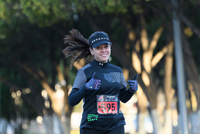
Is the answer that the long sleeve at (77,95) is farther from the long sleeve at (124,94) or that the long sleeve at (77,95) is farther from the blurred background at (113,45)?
the blurred background at (113,45)

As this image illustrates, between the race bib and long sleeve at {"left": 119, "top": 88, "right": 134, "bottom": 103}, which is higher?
long sleeve at {"left": 119, "top": 88, "right": 134, "bottom": 103}

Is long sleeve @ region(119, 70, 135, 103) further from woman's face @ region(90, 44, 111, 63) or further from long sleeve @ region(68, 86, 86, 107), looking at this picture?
long sleeve @ region(68, 86, 86, 107)

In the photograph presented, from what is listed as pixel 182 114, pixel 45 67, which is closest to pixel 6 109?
pixel 45 67

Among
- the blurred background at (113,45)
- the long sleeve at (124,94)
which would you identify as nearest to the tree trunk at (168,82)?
the blurred background at (113,45)

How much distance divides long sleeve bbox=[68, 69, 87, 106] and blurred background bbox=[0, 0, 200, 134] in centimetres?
377

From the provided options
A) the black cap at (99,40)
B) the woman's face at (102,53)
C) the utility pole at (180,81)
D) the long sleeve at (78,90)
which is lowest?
the long sleeve at (78,90)

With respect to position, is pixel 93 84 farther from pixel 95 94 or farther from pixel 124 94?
pixel 124 94

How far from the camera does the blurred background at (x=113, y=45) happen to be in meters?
13.0

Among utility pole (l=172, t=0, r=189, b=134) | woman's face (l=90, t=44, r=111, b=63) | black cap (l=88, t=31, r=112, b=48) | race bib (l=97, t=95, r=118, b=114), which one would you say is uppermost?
utility pole (l=172, t=0, r=189, b=134)

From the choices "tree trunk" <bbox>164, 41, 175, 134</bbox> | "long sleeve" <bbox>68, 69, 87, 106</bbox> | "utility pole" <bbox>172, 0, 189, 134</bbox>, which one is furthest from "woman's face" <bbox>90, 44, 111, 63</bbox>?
"tree trunk" <bbox>164, 41, 175, 134</bbox>

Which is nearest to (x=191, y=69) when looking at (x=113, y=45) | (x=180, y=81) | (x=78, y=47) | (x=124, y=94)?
(x=180, y=81)

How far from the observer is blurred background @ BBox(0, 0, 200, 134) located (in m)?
13.0

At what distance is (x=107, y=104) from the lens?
13.4 feet

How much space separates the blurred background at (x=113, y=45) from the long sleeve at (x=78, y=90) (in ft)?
12.4
